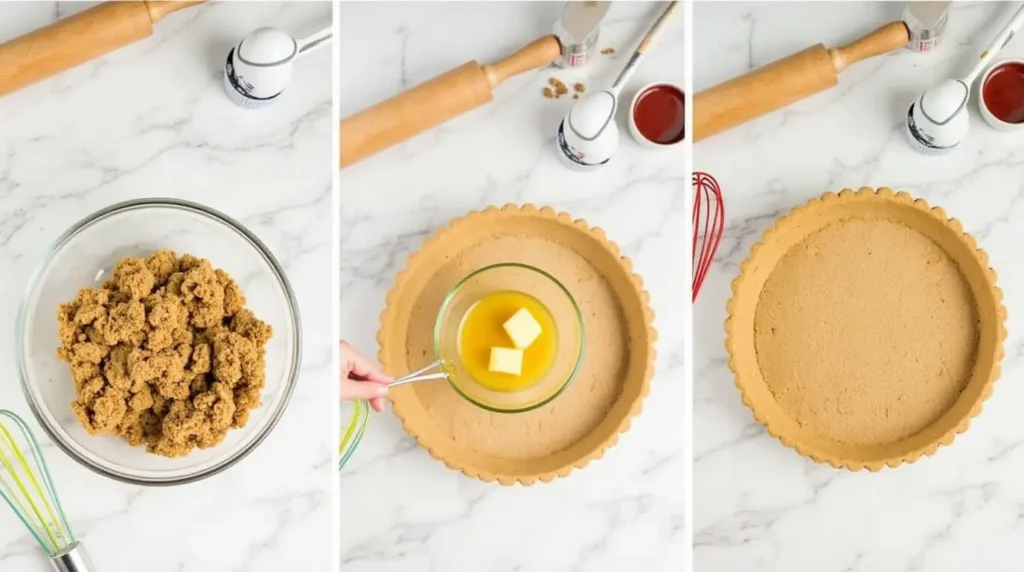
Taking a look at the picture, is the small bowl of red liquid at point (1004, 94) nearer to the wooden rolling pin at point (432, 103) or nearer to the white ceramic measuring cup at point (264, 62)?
the wooden rolling pin at point (432, 103)

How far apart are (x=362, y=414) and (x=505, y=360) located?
0.17m

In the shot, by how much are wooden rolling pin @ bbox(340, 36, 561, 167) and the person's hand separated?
0.21m

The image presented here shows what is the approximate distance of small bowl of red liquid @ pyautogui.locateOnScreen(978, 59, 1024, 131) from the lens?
987mm

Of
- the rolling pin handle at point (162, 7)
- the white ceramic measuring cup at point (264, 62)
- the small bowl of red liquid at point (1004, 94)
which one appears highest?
the rolling pin handle at point (162, 7)

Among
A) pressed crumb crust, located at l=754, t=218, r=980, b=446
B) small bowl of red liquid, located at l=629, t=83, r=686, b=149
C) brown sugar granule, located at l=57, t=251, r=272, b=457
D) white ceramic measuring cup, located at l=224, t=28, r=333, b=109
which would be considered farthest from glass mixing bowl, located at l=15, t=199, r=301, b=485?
pressed crumb crust, located at l=754, t=218, r=980, b=446

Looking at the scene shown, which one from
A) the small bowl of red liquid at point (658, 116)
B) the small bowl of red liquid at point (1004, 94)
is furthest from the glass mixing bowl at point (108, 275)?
the small bowl of red liquid at point (1004, 94)

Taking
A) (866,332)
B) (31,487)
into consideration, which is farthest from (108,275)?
(866,332)

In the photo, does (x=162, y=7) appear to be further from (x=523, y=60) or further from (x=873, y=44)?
(x=873, y=44)

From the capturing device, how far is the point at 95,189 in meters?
0.95

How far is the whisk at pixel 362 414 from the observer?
2.94 ft

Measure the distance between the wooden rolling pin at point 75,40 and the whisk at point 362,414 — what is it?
501mm

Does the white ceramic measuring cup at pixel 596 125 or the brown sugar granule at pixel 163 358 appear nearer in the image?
the brown sugar granule at pixel 163 358

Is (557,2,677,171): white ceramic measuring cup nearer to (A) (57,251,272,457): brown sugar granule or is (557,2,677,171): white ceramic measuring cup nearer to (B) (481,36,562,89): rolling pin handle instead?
(B) (481,36,562,89): rolling pin handle

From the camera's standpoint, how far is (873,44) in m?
0.97
